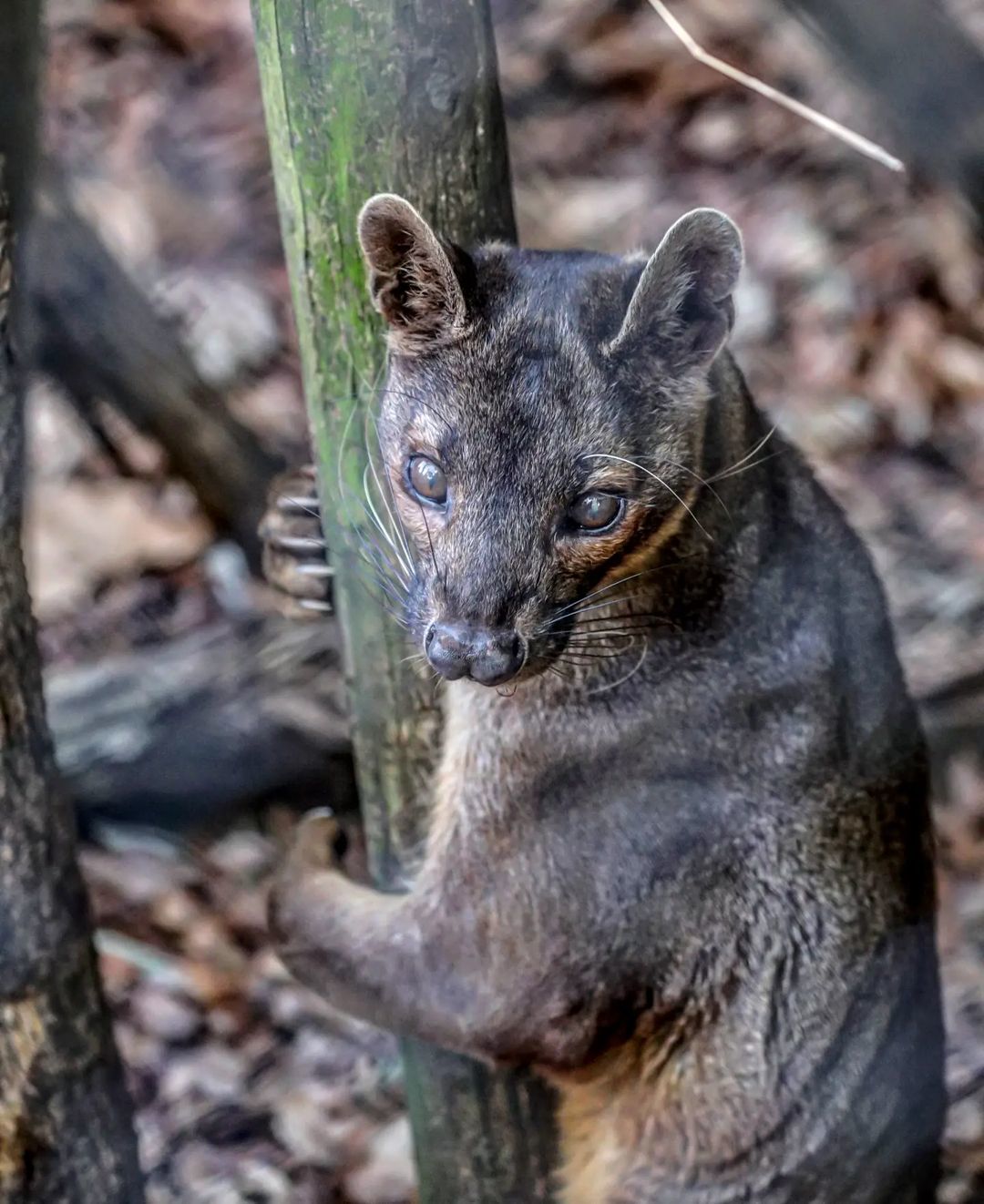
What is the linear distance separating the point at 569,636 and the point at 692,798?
19.0 inches

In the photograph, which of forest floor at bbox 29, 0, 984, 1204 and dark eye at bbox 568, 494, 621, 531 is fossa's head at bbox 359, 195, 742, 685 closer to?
dark eye at bbox 568, 494, 621, 531

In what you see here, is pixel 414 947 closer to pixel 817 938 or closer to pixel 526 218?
pixel 817 938

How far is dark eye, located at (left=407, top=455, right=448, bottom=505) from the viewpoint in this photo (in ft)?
9.33

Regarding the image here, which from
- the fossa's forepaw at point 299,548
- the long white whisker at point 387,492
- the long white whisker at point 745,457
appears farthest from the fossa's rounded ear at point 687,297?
the fossa's forepaw at point 299,548

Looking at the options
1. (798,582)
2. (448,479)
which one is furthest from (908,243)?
(448,479)

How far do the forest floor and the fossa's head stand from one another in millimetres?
2215

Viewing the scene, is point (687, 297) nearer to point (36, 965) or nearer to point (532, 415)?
point (532, 415)

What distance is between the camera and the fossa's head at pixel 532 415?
2.71 m

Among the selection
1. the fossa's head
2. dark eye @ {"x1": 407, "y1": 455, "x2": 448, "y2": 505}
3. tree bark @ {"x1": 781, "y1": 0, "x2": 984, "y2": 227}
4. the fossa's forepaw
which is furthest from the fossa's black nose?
tree bark @ {"x1": 781, "y1": 0, "x2": 984, "y2": 227}

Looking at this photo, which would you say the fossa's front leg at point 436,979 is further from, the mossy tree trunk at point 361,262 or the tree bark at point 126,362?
the tree bark at point 126,362

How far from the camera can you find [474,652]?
2.67 meters

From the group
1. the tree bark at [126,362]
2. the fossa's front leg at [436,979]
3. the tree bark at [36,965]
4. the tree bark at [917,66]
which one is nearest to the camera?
the tree bark at [36,965]

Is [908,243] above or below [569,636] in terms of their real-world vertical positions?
below

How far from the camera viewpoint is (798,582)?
10.3 feet
